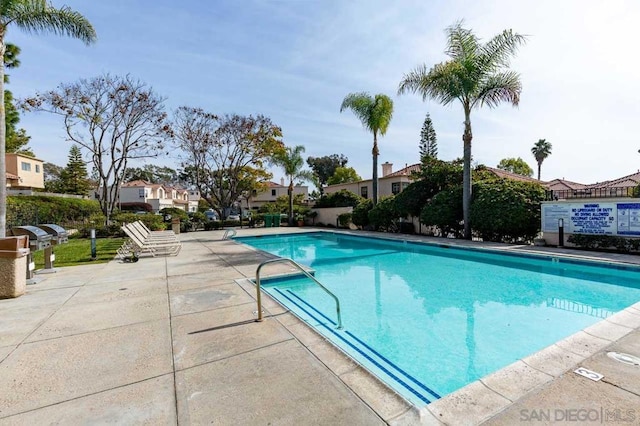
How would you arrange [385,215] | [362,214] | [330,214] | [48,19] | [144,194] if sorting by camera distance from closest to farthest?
1. [48,19]
2. [385,215]
3. [362,214]
4. [330,214]
5. [144,194]

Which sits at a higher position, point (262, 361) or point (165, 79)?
point (165, 79)

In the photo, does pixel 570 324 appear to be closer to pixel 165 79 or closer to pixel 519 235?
pixel 519 235

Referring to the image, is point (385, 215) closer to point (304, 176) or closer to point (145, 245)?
point (304, 176)

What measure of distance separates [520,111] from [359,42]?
25.2 feet

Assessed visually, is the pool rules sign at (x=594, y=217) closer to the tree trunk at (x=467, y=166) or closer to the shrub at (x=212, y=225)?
the tree trunk at (x=467, y=166)

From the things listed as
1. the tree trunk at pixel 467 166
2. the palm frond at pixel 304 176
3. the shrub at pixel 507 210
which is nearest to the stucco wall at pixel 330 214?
the palm frond at pixel 304 176

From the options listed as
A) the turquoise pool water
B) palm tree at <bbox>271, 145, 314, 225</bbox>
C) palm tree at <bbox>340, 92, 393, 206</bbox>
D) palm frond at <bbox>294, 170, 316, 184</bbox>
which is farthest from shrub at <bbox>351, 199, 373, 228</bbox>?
the turquoise pool water

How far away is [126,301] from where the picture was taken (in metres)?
5.28

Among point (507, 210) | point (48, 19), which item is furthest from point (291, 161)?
point (48, 19)

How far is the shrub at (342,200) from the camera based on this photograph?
2377 centimetres

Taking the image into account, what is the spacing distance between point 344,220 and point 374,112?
7.58 meters

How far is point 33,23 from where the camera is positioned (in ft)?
29.7

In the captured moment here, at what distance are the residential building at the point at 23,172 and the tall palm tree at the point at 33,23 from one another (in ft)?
75.0

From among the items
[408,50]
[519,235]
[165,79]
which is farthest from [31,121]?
[519,235]
